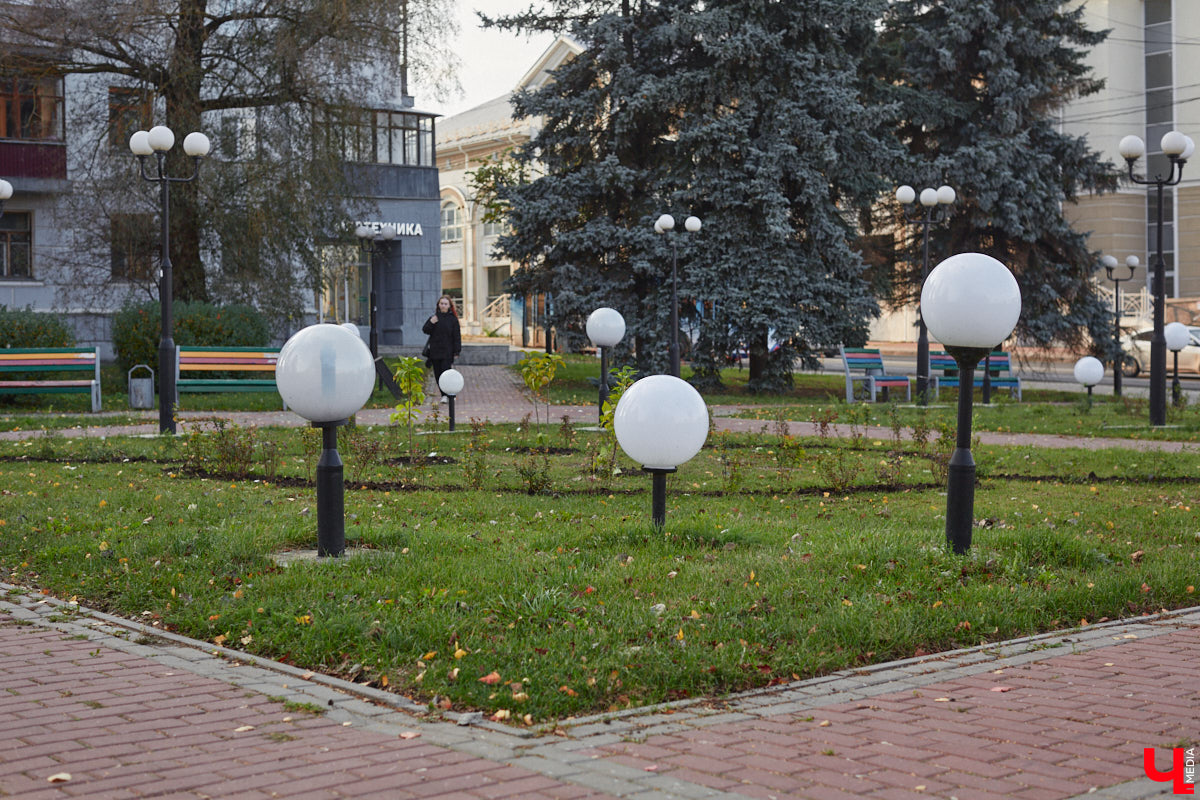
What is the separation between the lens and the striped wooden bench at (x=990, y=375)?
2452 centimetres

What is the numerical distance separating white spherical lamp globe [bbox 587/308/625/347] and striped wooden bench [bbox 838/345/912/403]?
32.2 ft

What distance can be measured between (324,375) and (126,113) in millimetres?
19716

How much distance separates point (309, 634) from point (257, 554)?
5.58 ft

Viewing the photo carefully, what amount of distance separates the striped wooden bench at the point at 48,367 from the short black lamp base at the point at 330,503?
46.1ft

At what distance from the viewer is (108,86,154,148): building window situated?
2333 cm

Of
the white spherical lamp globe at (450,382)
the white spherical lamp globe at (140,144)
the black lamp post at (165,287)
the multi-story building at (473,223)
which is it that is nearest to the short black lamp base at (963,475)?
the white spherical lamp globe at (450,382)

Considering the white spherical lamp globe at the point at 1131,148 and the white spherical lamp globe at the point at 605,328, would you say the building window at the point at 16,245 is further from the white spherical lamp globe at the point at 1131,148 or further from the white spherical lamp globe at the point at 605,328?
the white spherical lamp globe at the point at 1131,148

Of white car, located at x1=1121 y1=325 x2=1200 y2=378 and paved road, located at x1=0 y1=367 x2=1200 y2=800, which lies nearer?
paved road, located at x1=0 y1=367 x2=1200 y2=800

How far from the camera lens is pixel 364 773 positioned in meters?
3.67

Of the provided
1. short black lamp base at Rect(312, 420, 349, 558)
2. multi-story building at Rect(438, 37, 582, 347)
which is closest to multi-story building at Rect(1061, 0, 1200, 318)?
multi-story building at Rect(438, 37, 582, 347)

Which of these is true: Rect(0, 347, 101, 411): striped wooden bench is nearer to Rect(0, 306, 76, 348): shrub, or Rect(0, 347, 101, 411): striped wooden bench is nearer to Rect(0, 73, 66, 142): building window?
Rect(0, 306, 76, 348): shrub

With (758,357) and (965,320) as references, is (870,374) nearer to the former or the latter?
(758,357)

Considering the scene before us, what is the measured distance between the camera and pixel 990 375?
983 inches

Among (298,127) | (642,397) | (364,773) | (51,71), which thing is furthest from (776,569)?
(51,71)
